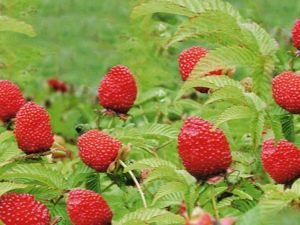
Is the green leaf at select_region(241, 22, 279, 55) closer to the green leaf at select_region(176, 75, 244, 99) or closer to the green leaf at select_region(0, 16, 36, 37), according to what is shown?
the green leaf at select_region(176, 75, 244, 99)

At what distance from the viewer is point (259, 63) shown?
2.28 meters

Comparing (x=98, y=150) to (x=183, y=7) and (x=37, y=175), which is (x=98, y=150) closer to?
(x=37, y=175)

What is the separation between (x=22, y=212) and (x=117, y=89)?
0.57 metres

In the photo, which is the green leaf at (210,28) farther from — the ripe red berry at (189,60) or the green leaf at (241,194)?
the green leaf at (241,194)

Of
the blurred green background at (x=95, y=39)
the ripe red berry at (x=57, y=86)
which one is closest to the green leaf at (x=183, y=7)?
the blurred green background at (x=95, y=39)

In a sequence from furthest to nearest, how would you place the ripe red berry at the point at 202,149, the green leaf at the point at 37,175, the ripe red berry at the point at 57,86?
the ripe red berry at the point at 57,86, the green leaf at the point at 37,175, the ripe red berry at the point at 202,149

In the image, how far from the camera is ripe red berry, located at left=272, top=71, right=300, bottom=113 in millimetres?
2273

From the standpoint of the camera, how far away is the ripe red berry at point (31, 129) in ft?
8.25

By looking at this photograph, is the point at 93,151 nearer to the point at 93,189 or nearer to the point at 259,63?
the point at 93,189

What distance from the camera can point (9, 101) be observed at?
2701 millimetres

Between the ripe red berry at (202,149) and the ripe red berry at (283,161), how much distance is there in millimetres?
122

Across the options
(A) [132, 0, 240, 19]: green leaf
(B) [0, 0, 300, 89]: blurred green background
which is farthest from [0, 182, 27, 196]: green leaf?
(B) [0, 0, 300, 89]: blurred green background

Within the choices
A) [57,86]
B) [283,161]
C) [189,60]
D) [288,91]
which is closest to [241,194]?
[283,161]

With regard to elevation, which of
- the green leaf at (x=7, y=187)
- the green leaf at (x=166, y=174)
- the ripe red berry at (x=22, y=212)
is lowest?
the ripe red berry at (x=22, y=212)
